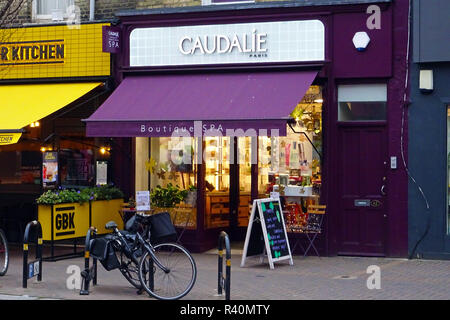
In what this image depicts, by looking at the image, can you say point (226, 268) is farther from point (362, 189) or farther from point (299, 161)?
point (299, 161)

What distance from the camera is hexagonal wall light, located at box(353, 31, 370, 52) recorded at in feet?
45.6

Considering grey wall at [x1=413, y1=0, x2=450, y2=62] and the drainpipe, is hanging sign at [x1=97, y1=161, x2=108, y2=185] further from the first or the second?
grey wall at [x1=413, y1=0, x2=450, y2=62]

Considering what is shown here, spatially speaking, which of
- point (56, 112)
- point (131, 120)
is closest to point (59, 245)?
Answer: point (56, 112)

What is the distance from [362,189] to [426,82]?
7.37 feet

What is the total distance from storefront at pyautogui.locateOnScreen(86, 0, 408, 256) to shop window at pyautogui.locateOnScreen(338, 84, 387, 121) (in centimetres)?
2

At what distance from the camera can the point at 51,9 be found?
16422 mm

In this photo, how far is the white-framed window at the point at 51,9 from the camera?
16.2 m

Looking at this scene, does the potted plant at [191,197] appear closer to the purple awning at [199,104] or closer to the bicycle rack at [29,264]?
the purple awning at [199,104]

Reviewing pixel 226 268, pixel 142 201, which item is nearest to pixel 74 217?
pixel 142 201

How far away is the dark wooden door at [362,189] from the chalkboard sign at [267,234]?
1.54 metres

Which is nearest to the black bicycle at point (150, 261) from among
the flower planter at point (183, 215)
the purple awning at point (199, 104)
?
the purple awning at point (199, 104)

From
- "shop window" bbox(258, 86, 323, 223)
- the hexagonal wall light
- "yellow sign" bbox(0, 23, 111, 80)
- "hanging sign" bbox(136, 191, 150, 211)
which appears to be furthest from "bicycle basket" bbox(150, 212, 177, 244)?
"yellow sign" bbox(0, 23, 111, 80)

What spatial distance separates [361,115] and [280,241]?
296 cm
